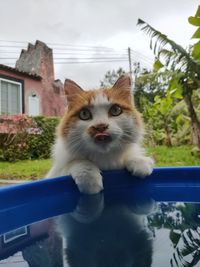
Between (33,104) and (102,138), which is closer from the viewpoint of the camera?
(102,138)

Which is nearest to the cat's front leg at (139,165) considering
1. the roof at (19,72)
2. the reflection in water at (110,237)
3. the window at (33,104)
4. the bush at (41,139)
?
the reflection in water at (110,237)

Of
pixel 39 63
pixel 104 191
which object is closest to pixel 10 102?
pixel 39 63

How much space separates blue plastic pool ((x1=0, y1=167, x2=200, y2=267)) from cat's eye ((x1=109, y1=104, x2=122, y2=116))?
11.6 inches

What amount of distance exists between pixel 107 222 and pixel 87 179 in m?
0.26

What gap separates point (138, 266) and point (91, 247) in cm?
19

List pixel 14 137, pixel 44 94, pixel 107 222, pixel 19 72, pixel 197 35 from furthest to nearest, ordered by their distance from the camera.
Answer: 1. pixel 44 94
2. pixel 19 72
3. pixel 14 137
4. pixel 197 35
5. pixel 107 222

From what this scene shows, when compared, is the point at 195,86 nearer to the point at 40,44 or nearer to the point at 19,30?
the point at 19,30

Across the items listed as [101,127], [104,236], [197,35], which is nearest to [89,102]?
[101,127]

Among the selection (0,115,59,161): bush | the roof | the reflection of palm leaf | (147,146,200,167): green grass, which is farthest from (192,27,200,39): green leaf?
the roof

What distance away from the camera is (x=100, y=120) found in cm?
146

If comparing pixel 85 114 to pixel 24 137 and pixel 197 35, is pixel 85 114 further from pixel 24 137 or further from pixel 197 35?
pixel 24 137

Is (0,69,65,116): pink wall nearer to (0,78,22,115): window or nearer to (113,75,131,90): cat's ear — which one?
(0,78,22,115): window

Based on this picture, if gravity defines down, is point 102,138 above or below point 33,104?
below

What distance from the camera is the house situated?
10.9 m
